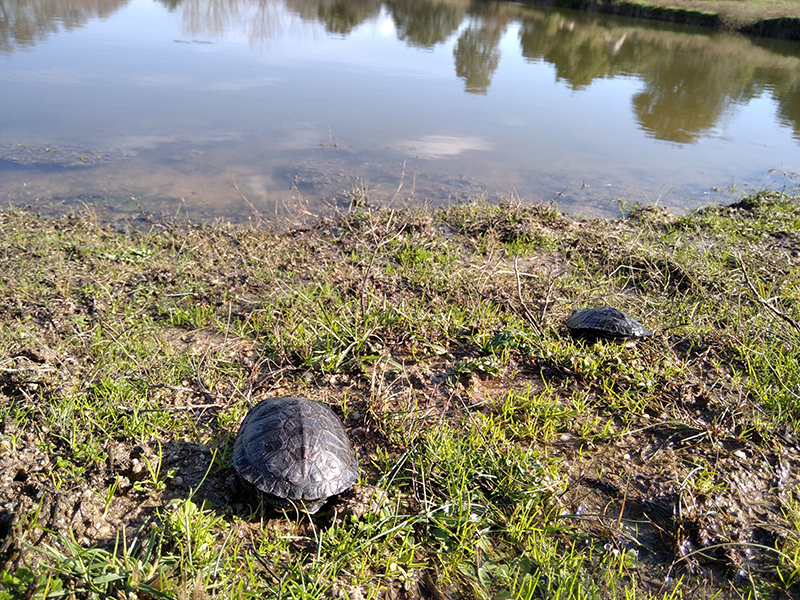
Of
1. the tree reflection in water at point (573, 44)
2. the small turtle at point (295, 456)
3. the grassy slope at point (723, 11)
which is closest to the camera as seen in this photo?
the small turtle at point (295, 456)

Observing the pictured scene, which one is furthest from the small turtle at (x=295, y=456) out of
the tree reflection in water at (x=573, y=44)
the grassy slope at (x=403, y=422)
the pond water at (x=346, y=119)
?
the tree reflection in water at (x=573, y=44)

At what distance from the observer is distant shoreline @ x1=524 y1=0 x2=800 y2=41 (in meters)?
31.6

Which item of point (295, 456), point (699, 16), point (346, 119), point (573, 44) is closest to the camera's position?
point (295, 456)

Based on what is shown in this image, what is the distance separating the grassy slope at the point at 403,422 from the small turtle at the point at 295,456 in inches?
7.1

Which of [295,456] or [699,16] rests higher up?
[699,16]

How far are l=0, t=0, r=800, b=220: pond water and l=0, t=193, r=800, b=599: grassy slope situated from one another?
2.11 metres

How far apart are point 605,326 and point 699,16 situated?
138 feet

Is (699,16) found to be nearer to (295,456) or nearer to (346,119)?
(346,119)

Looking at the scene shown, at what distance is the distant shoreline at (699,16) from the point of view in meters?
31.6

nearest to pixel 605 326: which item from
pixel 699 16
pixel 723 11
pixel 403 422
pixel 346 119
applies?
pixel 403 422

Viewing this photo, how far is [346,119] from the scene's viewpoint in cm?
1134

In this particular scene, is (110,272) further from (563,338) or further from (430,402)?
(563,338)

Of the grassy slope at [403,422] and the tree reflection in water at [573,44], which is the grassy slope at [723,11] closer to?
the tree reflection in water at [573,44]

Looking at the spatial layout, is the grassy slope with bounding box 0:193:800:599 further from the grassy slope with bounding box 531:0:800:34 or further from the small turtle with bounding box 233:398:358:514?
the grassy slope with bounding box 531:0:800:34
